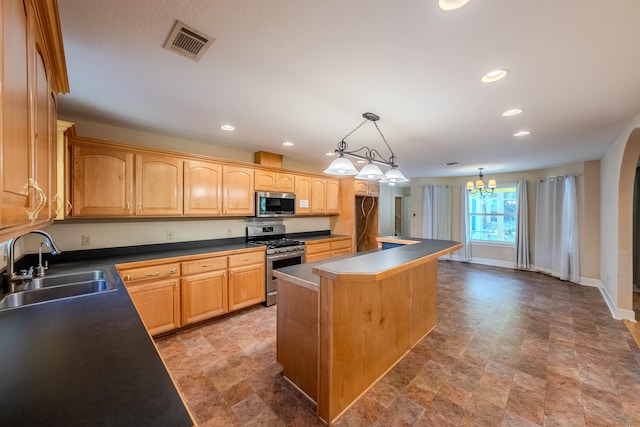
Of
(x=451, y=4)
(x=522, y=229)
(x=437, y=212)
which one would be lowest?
(x=522, y=229)

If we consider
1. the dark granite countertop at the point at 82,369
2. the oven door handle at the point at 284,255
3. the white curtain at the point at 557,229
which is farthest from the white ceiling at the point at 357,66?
the white curtain at the point at 557,229

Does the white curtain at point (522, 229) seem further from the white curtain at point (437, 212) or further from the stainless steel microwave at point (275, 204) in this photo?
the stainless steel microwave at point (275, 204)

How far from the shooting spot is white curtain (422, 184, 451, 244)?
23.1 feet

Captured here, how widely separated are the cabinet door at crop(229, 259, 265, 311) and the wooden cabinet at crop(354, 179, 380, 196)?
8.41ft

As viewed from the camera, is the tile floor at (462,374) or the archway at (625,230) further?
the archway at (625,230)

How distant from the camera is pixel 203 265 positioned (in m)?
3.09

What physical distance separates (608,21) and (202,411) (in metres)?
3.35

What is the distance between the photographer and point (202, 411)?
181cm

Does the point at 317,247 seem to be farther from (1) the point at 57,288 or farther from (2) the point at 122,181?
(1) the point at 57,288

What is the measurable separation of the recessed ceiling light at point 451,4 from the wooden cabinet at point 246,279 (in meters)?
3.16

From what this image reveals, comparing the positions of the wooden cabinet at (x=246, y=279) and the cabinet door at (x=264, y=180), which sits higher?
the cabinet door at (x=264, y=180)

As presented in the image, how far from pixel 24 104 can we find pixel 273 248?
3035 millimetres

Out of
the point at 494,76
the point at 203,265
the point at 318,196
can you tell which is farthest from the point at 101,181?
the point at 494,76

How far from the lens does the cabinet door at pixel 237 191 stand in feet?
11.8
